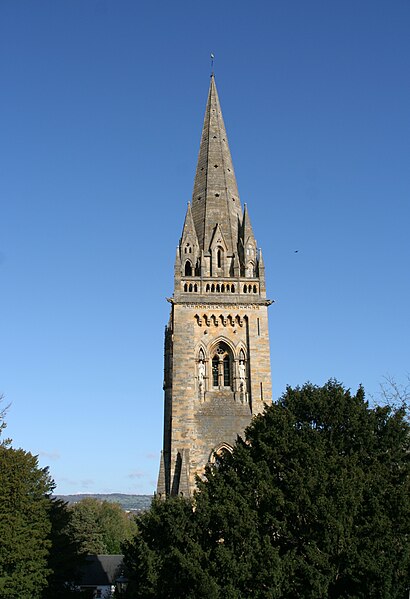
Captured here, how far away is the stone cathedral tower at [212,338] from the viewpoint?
30094mm

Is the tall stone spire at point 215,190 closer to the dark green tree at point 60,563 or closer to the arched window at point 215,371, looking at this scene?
the arched window at point 215,371

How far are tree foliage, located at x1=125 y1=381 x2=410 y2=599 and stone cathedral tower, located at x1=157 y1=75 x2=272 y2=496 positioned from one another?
20.3 feet

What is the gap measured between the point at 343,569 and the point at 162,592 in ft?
19.7

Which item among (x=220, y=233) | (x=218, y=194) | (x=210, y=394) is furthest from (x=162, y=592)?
(x=218, y=194)

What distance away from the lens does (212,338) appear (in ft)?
107

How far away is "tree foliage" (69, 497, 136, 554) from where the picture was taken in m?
59.1

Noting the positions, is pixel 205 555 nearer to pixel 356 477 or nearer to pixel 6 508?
pixel 356 477

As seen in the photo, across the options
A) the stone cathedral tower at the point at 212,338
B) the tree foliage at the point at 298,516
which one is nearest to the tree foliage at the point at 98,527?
the stone cathedral tower at the point at 212,338

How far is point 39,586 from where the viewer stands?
87.3 ft

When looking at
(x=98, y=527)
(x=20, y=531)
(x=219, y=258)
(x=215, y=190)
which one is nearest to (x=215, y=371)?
(x=219, y=258)

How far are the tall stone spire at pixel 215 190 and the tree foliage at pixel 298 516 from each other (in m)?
14.2

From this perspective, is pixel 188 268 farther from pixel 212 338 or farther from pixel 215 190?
pixel 215 190

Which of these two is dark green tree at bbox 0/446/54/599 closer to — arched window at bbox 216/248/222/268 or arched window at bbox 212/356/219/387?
arched window at bbox 212/356/219/387

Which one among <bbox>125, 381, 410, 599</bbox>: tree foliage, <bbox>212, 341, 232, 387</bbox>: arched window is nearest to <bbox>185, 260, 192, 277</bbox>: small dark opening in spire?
<bbox>212, 341, 232, 387</bbox>: arched window
